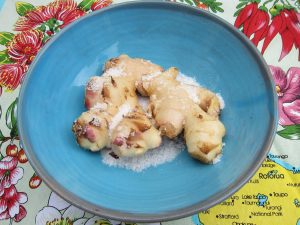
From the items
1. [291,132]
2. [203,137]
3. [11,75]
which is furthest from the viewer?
[11,75]

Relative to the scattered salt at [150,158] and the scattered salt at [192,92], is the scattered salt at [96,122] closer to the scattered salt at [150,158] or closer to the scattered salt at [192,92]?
the scattered salt at [150,158]

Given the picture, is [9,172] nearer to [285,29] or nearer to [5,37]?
[5,37]

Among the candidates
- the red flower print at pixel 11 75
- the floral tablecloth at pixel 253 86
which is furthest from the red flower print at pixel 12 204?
the red flower print at pixel 11 75

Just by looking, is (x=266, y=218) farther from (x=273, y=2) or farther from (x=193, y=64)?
(x=273, y=2)

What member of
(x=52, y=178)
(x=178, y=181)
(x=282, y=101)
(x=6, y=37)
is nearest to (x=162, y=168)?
(x=178, y=181)

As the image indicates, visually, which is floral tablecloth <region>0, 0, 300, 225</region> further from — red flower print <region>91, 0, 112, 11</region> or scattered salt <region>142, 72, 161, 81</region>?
scattered salt <region>142, 72, 161, 81</region>

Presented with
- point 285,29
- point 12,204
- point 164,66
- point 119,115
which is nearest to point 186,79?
point 164,66
